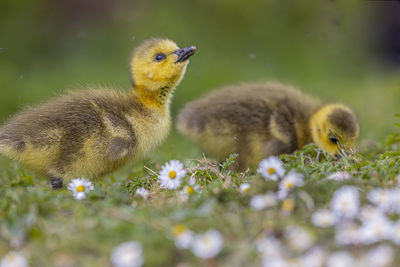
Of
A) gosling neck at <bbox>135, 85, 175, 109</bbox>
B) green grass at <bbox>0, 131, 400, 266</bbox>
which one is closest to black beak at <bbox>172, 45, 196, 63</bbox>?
gosling neck at <bbox>135, 85, 175, 109</bbox>

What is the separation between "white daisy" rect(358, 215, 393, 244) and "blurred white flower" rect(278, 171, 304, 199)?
44 cm

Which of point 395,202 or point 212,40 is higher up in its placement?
point 212,40

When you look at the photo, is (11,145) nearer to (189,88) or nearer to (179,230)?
(179,230)

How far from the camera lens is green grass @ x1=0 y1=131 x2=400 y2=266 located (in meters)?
2.31

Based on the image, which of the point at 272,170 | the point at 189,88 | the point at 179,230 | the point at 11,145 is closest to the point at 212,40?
the point at 189,88

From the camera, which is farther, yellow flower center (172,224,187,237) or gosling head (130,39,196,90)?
gosling head (130,39,196,90)

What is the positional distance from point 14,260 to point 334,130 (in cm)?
265

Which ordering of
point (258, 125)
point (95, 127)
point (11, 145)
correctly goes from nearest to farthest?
1. point (11, 145)
2. point (95, 127)
3. point (258, 125)

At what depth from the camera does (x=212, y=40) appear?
30.0ft

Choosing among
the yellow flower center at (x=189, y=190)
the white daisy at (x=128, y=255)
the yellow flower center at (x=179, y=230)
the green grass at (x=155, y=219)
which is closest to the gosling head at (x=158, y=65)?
the green grass at (x=155, y=219)

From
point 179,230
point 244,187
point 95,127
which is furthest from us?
point 95,127

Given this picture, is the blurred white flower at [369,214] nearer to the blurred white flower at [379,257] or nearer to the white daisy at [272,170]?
the blurred white flower at [379,257]

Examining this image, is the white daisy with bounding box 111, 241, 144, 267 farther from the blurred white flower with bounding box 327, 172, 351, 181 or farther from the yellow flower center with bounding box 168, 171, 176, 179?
the blurred white flower with bounding box 327, 172, 351, 181

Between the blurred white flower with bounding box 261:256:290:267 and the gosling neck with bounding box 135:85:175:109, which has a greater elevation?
the gosling neck with bounding box 135:85:175:109
